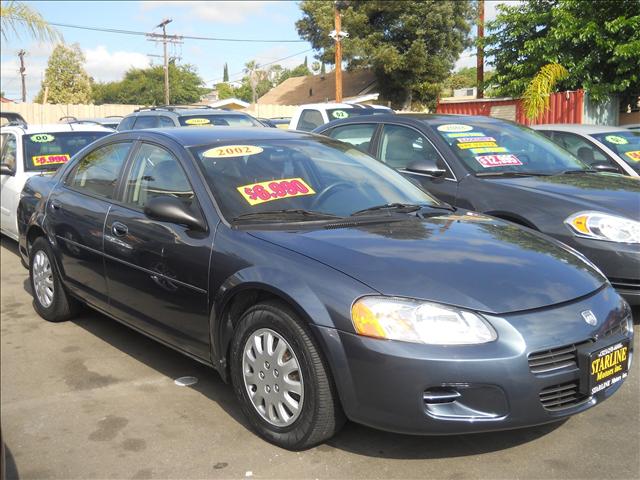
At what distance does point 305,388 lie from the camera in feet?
9.61

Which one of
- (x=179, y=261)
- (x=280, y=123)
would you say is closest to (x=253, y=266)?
(x=179, y=261)

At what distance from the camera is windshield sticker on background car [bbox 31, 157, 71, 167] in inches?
306

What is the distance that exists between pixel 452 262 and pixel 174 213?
148 cm

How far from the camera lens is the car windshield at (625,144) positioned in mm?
7312

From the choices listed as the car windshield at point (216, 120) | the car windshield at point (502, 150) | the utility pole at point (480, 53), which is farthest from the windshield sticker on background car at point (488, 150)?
the utility pole at point (480, 53)

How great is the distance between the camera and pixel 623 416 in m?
3.41

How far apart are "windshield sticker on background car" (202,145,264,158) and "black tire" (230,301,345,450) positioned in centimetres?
114

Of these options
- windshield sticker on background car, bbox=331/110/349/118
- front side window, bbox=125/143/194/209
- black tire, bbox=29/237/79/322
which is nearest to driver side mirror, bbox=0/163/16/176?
black tire, bbox=29/237/79/322

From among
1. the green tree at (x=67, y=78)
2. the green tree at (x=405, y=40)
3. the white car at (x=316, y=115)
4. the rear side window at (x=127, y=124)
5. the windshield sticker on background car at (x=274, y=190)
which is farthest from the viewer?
the green tree at (x=67, y=78)

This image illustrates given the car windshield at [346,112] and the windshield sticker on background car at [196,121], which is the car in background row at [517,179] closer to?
the windshield sticker on background car at [196,121]

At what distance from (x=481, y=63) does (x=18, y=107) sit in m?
17.5

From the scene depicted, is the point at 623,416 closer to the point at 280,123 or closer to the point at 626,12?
the point at 280,123

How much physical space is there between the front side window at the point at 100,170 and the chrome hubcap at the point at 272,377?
185cm

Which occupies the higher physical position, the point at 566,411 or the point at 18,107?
the point at 18,107
